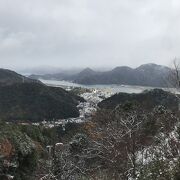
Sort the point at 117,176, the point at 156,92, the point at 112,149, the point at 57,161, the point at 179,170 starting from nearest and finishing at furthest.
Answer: the point at 179,170, the point at 117,176, the point at 112,149, the point at 57,161, the point at 156,92

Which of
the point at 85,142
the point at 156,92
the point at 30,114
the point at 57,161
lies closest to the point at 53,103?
the point at 30,114

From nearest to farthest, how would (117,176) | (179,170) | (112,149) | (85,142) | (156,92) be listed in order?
(179,170), (117,176), (112,149), (85,142), (156,92)

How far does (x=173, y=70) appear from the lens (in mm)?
15680

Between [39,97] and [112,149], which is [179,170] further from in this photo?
[39,97]

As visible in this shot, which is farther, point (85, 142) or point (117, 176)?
point (85, 142)

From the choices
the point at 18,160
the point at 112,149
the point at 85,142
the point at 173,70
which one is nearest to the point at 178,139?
the point at 173,70

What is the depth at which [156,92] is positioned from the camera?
89625mm

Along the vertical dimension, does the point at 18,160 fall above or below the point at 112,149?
below

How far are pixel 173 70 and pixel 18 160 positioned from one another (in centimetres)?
2146

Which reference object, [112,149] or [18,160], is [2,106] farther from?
[112,149]

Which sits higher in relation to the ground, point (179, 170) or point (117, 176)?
point (179, 170)

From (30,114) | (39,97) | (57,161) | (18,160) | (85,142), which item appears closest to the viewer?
(57,161)

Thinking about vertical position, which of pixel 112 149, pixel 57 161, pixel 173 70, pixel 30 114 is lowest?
pixel 30 114

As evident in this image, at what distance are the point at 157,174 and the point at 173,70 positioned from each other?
491 centimetres
